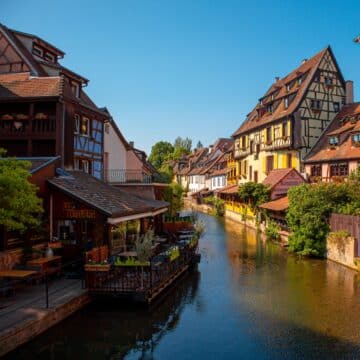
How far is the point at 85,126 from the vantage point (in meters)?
22.0

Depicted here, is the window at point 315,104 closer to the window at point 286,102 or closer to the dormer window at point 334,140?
the window at point 286,102

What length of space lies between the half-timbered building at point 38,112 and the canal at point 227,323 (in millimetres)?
9052

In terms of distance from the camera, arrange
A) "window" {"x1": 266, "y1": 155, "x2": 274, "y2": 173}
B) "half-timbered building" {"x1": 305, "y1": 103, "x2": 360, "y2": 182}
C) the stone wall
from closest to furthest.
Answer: the stone wall, "half-timbered building" {"x1": 305, "y1": 103, "x2": 360, "y2": 182}, "window" {"x1": 266, "y1": 155, "x2": 274, "y2": 173}

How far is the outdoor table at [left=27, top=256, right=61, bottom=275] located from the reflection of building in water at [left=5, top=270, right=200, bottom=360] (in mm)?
2111

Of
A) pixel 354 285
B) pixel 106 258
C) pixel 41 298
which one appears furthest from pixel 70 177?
pixel 354 285

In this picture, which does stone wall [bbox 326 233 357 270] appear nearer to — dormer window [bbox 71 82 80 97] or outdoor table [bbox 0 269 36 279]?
outdoor table [bbox 0 269 36 279]

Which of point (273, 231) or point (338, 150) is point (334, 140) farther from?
point (273, 231)

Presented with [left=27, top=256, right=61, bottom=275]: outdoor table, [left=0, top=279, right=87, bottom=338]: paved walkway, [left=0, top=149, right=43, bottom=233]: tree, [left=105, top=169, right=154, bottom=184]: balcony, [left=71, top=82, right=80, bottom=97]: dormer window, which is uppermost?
[left=71, top=82, right=80, bottom=97]: dormer window

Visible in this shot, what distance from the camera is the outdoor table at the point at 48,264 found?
1295 cm

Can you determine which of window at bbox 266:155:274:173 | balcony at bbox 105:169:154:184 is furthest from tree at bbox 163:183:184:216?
window at bbox 266:155:274:173

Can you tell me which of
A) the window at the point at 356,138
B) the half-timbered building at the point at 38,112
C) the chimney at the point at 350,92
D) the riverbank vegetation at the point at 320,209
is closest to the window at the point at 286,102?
the chimney at the point at 350,92

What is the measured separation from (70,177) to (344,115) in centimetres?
2512

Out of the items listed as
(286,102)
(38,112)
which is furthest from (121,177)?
(286,102)

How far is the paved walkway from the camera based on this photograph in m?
9.61
